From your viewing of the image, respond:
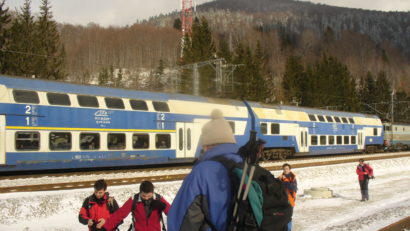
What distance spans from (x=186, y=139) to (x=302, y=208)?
765cm

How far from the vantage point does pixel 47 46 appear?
52.1 metres

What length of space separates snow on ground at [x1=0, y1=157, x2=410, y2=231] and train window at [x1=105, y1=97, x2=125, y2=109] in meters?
4.97

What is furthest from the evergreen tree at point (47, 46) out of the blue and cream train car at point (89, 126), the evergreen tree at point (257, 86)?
the blue and cream train car at point (89, 126)

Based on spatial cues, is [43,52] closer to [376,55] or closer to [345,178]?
[345,178]

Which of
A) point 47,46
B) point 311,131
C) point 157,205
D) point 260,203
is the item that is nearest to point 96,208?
point 157,205

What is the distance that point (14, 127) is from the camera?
46.5ft

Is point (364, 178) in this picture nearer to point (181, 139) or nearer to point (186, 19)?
point (181, 139)

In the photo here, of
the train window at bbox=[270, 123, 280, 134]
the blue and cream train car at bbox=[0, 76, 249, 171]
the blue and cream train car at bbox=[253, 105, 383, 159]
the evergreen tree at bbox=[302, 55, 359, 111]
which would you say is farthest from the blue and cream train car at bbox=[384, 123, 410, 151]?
the blue and cream train car at bbox=[0, 76, 249, 171]

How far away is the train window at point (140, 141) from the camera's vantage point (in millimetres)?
18005

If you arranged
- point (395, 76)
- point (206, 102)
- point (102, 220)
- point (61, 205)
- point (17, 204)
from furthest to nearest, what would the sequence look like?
point (395, 76)
point (206, 102)
point (61, 205)
point (17, 204)
point (102, 220)

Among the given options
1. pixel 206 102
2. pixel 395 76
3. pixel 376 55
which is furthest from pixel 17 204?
pixel 376 55

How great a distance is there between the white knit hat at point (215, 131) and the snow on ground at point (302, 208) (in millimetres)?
8107

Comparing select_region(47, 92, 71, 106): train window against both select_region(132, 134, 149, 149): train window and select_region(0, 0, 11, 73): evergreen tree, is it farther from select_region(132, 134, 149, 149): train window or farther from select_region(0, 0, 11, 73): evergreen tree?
select_region(0, 0, 11, 73): evergreen tree

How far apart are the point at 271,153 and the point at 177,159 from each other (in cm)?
889
